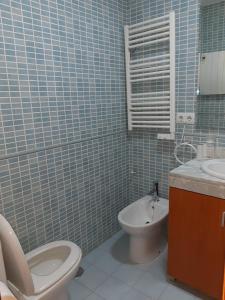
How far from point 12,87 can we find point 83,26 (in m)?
0.76

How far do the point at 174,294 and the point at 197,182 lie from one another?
2.69 ft

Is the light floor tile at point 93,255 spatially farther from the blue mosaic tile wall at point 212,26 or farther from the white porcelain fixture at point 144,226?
the blue mosaic tile wall at point 212,26

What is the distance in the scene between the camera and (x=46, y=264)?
1.52 metres

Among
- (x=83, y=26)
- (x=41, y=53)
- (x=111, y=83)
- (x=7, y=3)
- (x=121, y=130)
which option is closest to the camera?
(x=7, y=3)

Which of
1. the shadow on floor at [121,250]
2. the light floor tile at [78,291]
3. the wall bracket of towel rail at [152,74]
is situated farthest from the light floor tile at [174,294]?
the wall bracket of towel rail at [152,74]

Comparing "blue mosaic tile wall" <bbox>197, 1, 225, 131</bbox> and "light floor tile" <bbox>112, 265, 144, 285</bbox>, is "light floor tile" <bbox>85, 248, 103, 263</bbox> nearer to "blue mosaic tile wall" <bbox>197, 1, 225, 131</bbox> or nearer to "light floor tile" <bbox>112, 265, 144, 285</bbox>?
"light floor tile" <bbox>112, 265, 144, 285</bbox>

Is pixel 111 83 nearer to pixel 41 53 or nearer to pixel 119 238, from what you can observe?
pixel 41 53

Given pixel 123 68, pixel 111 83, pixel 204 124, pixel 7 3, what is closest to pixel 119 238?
pixel 204 124

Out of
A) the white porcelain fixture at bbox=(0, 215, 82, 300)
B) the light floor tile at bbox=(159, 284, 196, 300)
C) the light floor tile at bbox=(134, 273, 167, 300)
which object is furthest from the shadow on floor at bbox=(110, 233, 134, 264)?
the white porcelain fixture at bbox=(0, 215, 82, 300)

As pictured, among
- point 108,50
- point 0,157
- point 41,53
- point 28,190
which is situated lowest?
point 28,190

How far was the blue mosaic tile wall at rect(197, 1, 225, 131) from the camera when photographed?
1.69m

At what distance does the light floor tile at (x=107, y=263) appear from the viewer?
6.04 ft

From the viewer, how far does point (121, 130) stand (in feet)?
7.20

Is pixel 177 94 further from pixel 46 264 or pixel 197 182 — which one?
pixel 46 264
